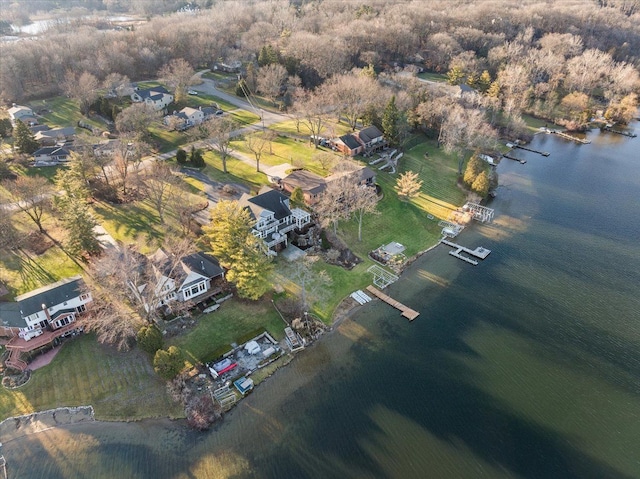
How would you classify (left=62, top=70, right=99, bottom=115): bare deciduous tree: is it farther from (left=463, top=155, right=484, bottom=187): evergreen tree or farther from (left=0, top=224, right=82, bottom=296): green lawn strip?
(left=463, top=155, right=484, bottom=187): evergreen tree

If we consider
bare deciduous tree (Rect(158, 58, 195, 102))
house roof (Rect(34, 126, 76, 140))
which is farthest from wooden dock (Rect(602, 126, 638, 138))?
house roof (Rect(34, 126, 76, 140))

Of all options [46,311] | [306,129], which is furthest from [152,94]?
[46,311]

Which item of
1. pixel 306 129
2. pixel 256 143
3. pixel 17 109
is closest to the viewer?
pixel 256 143

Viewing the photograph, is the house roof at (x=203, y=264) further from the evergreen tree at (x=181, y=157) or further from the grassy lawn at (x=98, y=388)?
the evergreen tree at (x=181, y=157)

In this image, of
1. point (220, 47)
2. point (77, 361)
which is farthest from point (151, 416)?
point (220, 47)

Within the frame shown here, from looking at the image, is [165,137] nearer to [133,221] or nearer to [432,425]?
[133,221]

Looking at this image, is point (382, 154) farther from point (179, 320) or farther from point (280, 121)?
point (179, 320)
